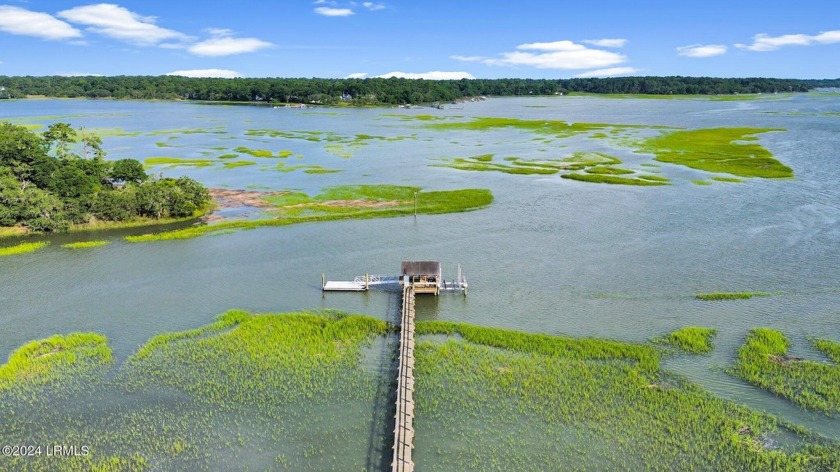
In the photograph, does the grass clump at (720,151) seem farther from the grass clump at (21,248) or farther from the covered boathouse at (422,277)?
the grass clump at (21,248)

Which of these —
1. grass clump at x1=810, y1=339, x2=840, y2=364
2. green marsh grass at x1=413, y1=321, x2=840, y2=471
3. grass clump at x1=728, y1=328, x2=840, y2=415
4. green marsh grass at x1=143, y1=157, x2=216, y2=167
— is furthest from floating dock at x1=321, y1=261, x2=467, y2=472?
green marsh grass at x1=143, y1=157, x2=216, y2=167

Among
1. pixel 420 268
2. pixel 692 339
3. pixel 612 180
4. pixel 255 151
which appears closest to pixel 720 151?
pixel 612 180

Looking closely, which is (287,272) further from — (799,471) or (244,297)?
(799,471)

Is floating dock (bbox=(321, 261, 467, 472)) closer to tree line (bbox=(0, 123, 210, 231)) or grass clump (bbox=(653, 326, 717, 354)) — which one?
grass clump (bbox=(653, 326, 717, 354))

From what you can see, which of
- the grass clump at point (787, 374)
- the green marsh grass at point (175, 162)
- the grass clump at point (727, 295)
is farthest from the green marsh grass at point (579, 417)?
the green marsh grass at point (175, 162)

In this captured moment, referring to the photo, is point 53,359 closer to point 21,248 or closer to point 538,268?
point 21,248

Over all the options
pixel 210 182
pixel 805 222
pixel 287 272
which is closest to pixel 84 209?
pixel 210 182
